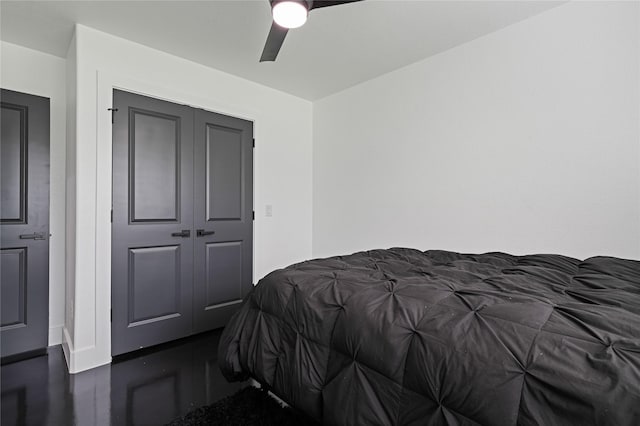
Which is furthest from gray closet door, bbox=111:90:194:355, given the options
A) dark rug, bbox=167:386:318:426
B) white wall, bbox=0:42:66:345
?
dark rug, bbox=167:386:318:426

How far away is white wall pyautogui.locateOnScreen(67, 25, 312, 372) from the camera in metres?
2.30

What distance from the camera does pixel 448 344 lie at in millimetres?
878

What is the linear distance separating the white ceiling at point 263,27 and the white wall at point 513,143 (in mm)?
253

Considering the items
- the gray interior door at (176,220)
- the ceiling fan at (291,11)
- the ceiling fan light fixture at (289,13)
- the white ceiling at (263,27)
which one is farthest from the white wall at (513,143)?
the ceiling fan light fixture at (289,13)

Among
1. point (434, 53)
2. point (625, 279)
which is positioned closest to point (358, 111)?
point (434, 53)

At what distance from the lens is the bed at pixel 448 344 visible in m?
0.71

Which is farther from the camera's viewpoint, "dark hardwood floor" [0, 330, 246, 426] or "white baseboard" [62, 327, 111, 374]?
"white baseboard" [62, 327, 111, 374]

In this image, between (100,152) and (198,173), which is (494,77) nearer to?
(198,173)

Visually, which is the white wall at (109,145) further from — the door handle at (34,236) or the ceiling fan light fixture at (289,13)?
the ceiling fan light fixture at (289,13)

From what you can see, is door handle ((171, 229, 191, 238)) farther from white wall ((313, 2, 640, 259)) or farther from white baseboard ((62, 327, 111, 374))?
white wall ((313, 2, 640, 259))

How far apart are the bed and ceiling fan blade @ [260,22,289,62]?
1312 millimetres

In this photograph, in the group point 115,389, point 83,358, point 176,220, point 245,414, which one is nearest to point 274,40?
point 176,220

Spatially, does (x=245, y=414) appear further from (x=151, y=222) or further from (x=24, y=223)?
(x=24, y=223)

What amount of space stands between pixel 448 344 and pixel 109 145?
104 inches
